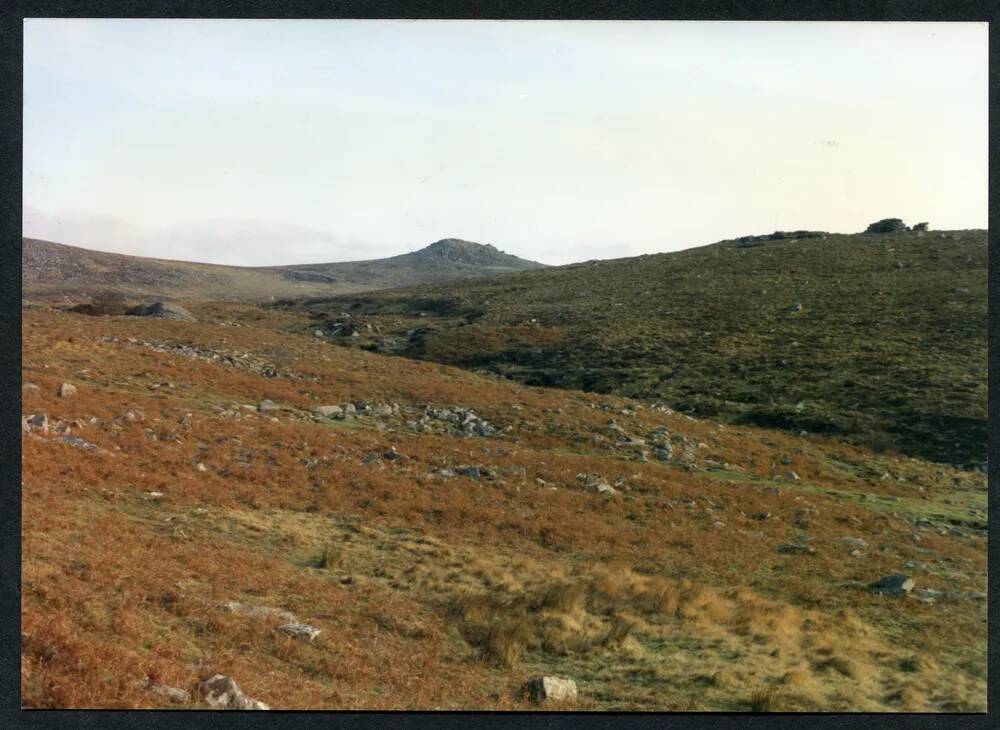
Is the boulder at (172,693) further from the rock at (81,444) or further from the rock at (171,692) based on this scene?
the rock at (81,444)

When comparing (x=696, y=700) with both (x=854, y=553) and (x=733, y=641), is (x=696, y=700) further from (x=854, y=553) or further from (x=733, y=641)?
(x=854, y=553)

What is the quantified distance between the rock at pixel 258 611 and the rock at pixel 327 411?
610 inches

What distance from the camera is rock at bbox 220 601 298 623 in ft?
31.9

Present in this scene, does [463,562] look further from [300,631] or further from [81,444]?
[81,444]

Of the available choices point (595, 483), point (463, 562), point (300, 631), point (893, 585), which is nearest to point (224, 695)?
point (300, 631)

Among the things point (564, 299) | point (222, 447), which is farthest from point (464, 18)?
point (564, 299)

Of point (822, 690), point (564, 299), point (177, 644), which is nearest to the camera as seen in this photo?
point (177, 644)

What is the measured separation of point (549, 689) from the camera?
8.62m

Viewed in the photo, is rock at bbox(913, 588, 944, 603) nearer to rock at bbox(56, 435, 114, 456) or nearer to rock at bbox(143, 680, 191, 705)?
rock at bbox(143, 680, 191, 705)

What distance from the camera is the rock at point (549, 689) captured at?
861cm

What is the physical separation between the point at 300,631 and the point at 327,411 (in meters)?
16.7

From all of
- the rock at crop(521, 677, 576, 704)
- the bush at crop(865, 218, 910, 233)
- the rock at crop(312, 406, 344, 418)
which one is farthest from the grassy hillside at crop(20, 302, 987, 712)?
the bush at crop(865, 218, 910, 233)

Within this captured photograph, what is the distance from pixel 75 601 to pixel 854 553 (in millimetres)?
14631

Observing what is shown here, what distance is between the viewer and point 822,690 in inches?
368
